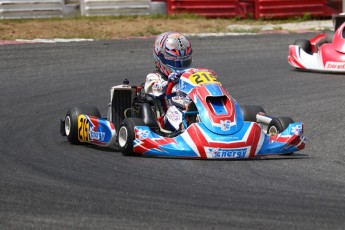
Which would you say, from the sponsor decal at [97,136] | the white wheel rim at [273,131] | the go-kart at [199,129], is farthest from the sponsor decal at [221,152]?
the sponsor decal at [97,136]

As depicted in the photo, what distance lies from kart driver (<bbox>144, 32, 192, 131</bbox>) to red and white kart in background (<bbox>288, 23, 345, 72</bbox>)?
16.7 feet

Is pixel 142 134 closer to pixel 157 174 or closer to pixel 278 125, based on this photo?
pixel 157 174

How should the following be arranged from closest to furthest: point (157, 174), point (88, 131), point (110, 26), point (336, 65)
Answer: point (157, 174), point (88, 131), point (336, 65), point (110, 26)

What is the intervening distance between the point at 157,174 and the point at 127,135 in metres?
0.89

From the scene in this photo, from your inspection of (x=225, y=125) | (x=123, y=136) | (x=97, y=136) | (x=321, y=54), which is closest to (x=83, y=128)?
(x=97, y=136)

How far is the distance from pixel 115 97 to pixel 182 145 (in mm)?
1286

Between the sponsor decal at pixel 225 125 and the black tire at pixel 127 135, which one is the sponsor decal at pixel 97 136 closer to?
the black tire at pixel 127 135

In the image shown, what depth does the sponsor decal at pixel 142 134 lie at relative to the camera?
24.9 feet

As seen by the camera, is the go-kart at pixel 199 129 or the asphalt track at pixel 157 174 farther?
the go-kart at pixel 199 129

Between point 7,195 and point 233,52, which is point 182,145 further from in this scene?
point 233,52

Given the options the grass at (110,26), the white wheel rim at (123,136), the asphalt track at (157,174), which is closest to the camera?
the asphalt track at (157,174)

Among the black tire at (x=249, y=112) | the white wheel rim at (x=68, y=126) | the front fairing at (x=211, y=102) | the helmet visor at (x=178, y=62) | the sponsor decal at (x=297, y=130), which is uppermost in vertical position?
the helmet visor at (x=178, y=62)

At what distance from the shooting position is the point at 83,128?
27.7ft

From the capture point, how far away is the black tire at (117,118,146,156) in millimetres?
7621
